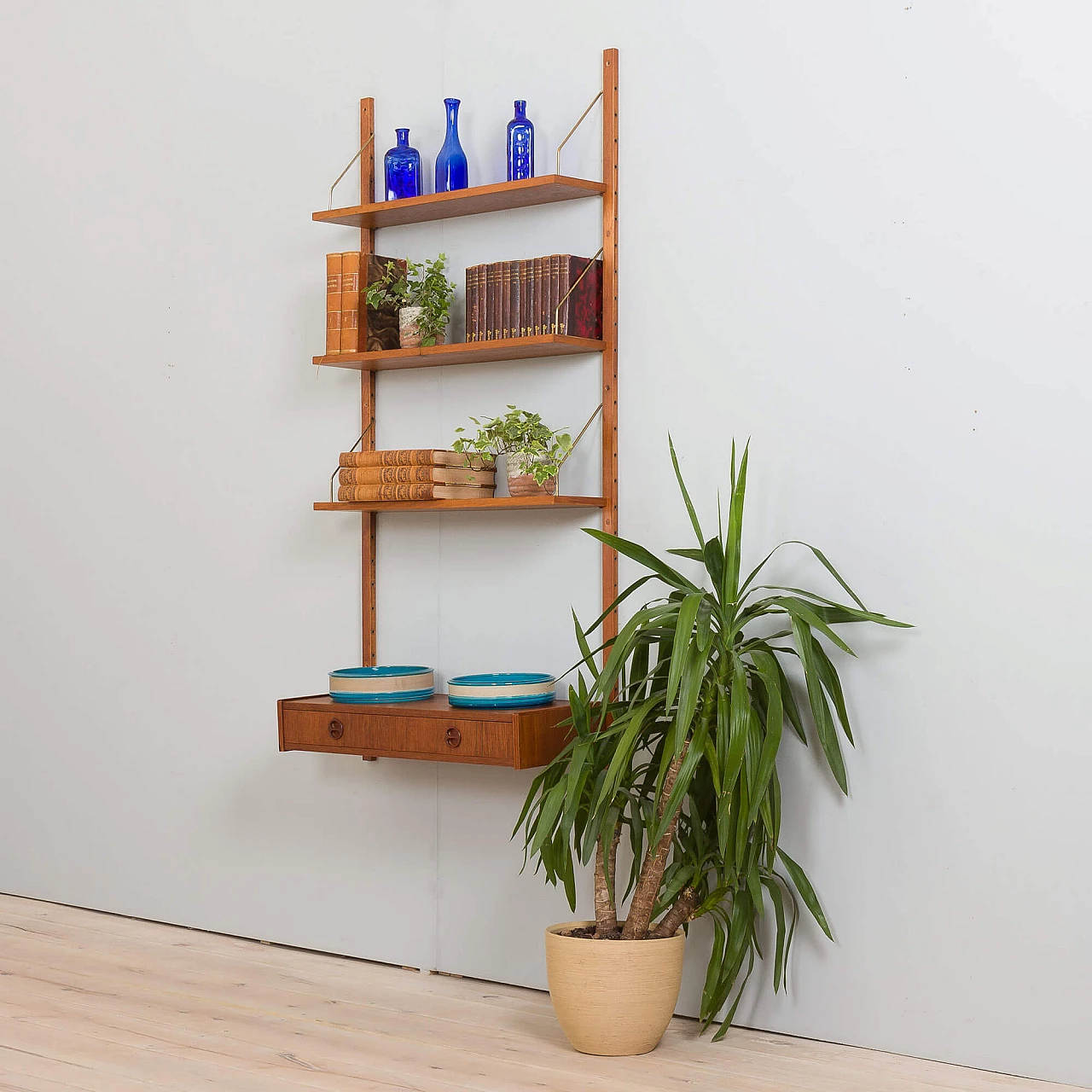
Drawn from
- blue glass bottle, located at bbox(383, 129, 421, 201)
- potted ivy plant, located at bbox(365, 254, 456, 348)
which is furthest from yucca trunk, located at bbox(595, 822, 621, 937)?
blue glass bottle, located at bbox(383, 129, 421, 201)

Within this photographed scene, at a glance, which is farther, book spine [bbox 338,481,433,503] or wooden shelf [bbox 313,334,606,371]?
book spine [bbox 338,481,433,503]

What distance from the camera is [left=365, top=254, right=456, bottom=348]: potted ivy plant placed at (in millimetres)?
3605

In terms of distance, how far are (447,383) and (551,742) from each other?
1.04 m

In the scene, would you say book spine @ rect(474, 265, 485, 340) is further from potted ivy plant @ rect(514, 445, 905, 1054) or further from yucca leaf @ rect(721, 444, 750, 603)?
yucca leaf @ rect(721, 444, 750, 603)

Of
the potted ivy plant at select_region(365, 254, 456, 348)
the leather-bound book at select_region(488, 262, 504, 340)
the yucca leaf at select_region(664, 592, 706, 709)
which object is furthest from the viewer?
the potted ivy plant at select_region(365, 254, 456, 348)

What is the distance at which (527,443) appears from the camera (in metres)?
3.45

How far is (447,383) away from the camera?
379 cm

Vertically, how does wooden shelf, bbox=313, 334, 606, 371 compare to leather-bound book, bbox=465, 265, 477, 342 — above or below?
below

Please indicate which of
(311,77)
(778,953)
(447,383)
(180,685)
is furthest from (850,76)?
(180,685)

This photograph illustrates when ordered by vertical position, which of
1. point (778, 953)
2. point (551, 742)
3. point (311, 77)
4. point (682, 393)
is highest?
point (311, 77)

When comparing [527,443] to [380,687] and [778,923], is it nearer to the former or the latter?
[380,687]

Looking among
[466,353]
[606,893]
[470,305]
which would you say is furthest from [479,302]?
[606,893]

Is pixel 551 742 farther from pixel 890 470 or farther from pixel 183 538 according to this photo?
pixel 183 538

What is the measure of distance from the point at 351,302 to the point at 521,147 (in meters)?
0.61
